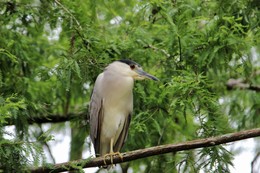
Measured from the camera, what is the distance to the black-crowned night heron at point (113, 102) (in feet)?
17.7

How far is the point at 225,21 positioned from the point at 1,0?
199 cm

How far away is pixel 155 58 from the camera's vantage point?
18.5ft

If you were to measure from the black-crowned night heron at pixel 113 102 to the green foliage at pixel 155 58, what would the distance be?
0.10 metres

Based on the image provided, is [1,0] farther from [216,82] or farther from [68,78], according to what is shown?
[216,82]

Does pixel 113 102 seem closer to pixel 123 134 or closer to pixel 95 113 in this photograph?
pixel 95 113

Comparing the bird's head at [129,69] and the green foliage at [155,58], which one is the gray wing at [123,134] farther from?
the bird's head at [129,69]

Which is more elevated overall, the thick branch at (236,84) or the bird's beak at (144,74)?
the thick branch at (236,84)

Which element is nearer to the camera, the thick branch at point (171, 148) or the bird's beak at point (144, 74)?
the thick branch at point (171, 148)

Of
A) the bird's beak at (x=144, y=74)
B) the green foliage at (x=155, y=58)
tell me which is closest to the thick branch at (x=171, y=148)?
the green foliage at (x=155, y=58)

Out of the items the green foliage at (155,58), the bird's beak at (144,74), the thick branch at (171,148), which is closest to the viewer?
the thick branch at (171,148)

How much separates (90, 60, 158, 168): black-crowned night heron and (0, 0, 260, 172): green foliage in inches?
3.9

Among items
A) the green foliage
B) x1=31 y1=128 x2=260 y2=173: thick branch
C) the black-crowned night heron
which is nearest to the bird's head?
the black-crowned night heron

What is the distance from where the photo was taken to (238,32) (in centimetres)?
516

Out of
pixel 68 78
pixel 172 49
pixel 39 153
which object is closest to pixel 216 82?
pixel 172 49
